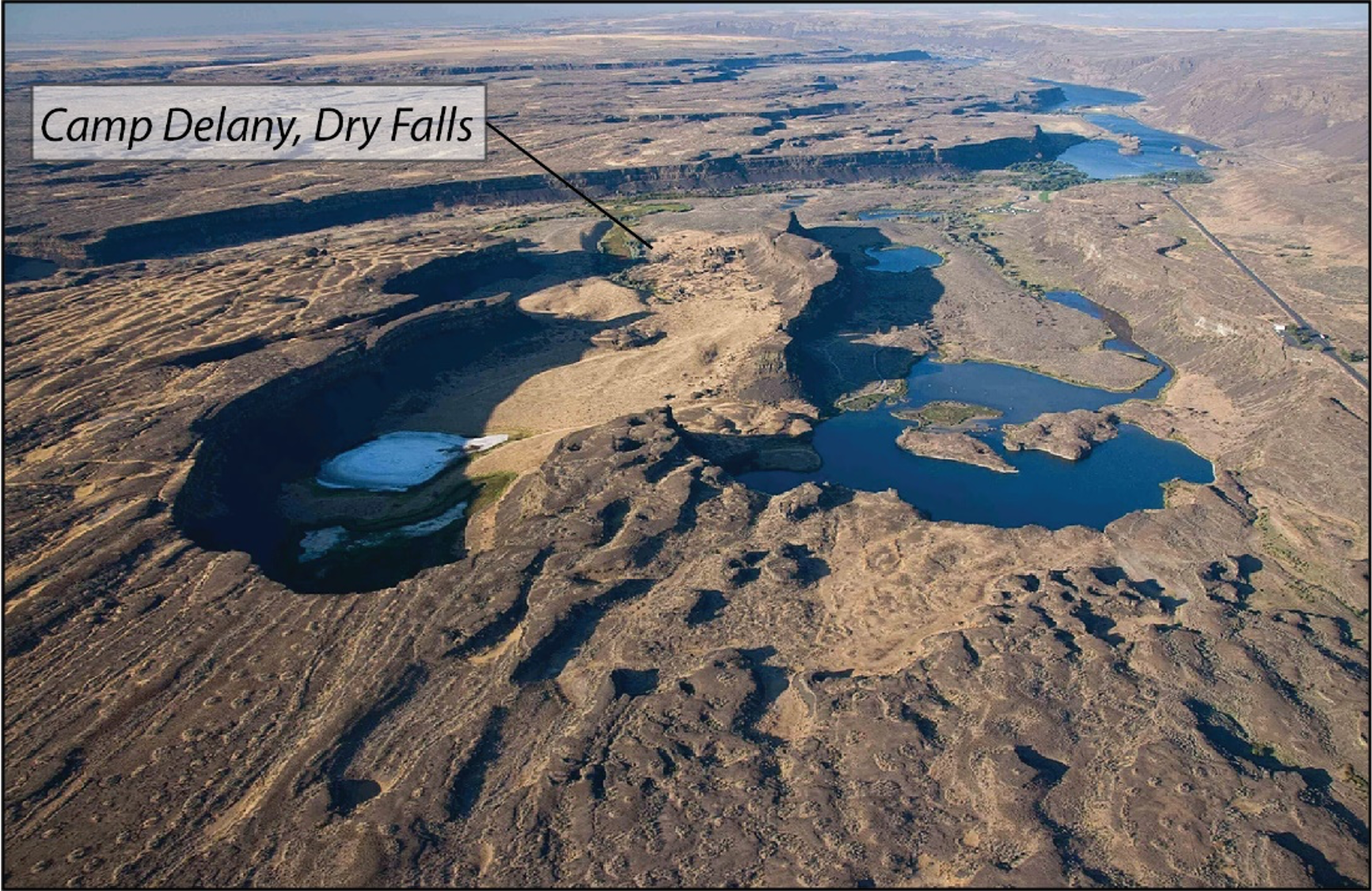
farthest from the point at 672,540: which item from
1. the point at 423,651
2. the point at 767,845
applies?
the point at 767,845

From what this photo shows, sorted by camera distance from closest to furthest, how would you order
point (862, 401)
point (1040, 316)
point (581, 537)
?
point (581, 537), point (862, 401), point (1040, 316)

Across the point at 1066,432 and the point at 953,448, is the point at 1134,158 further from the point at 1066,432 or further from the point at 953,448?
the point at 953,448

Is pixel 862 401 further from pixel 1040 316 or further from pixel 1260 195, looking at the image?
pixel 1260 195

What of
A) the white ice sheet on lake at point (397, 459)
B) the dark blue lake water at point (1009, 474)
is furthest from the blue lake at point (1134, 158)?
the white ice sheet on lake at point (397, 459)

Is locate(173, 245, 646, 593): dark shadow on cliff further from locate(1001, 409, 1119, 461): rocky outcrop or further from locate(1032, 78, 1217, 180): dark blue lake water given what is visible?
locate(1032, 78, 1217, 180): dark blue lake water

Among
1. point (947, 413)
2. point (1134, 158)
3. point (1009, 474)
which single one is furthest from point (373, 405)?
point (1134, 158)

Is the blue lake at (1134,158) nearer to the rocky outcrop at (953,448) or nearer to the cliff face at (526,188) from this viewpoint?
the cliff face at (526,188)

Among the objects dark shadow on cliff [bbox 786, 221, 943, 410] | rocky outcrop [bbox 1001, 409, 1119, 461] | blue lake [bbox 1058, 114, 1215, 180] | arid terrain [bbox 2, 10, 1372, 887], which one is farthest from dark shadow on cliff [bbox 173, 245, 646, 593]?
blue lake [bbox 1058, 114, 1215, 180]
